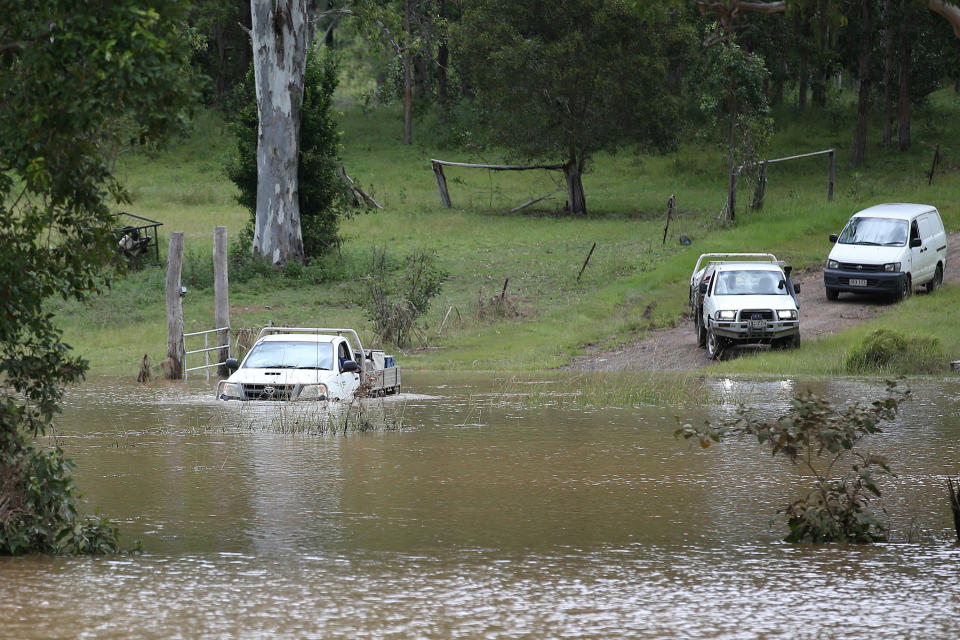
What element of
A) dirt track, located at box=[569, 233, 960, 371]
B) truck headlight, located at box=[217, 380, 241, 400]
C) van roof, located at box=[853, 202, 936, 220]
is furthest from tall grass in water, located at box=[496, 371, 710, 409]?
van roof, located at box=[853, 202, 936, 220]

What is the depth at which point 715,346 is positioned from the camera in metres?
24.1

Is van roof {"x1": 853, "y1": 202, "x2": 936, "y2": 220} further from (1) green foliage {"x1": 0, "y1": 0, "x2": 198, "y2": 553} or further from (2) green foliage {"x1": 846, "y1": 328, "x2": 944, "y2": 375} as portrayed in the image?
(1) green foliage {"x1": 0, "y1": 0, "x2": 198, "y2": 553}

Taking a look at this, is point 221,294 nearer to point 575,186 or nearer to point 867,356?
point 867,356

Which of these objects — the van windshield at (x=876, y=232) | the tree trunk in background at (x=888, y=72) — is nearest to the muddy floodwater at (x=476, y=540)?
the van windshield at (x=876, y=232)

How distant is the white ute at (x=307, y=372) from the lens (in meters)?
17.6

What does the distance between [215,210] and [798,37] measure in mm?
26574

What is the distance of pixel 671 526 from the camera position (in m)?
9.81

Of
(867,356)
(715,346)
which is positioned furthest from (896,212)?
(867,356)

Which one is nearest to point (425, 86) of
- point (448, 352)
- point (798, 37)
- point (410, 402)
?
point (798, 37)

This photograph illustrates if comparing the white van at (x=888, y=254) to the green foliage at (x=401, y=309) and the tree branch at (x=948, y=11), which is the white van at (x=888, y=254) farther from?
the tree branch at (x=948, y=11)

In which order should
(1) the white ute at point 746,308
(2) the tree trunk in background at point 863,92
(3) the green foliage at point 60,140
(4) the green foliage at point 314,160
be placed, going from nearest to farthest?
(3) the green foliage at point 60,140
(1) the white ute at point 746,308
(4) the green foliage at point 314,160
(2) the tree trunk in background at point 863,92

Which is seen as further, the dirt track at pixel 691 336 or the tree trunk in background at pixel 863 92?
the tree trunk in background at pixel 863 92

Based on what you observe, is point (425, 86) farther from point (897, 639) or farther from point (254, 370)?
point (897, 639)

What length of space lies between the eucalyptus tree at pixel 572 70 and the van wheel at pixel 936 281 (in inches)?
623
